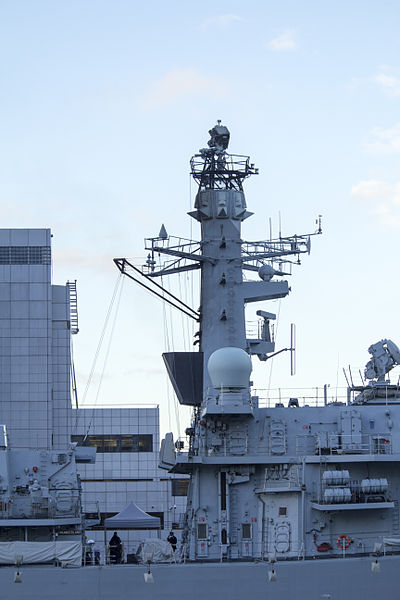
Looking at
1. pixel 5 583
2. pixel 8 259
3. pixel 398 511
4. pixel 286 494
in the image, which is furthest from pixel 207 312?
pixel 8 259

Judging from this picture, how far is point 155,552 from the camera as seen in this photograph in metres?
22.3

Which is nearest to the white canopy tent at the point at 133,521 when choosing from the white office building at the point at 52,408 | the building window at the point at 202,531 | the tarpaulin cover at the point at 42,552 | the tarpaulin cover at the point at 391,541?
the building window at the point at 202,531

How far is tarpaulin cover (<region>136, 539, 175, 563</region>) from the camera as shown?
22.1m

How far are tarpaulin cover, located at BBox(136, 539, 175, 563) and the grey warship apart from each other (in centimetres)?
15

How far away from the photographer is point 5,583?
21.7 meters

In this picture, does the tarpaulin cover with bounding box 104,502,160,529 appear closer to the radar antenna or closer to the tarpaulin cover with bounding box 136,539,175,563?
the tarpaulin cover with bounding box 136,539,175,563

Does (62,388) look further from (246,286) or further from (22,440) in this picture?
(246,286)

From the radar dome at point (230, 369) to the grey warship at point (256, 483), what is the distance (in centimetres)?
3

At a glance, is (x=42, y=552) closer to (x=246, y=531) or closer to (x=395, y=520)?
(x=246, y=531)

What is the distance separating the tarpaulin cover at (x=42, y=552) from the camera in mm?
22109

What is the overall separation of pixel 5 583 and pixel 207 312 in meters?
9.58

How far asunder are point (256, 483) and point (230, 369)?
2979 millimetres

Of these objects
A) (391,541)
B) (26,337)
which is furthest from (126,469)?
(391,541)

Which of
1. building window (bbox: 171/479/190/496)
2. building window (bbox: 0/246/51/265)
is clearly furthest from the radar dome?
building window (bbox: 171/479/190/496)
